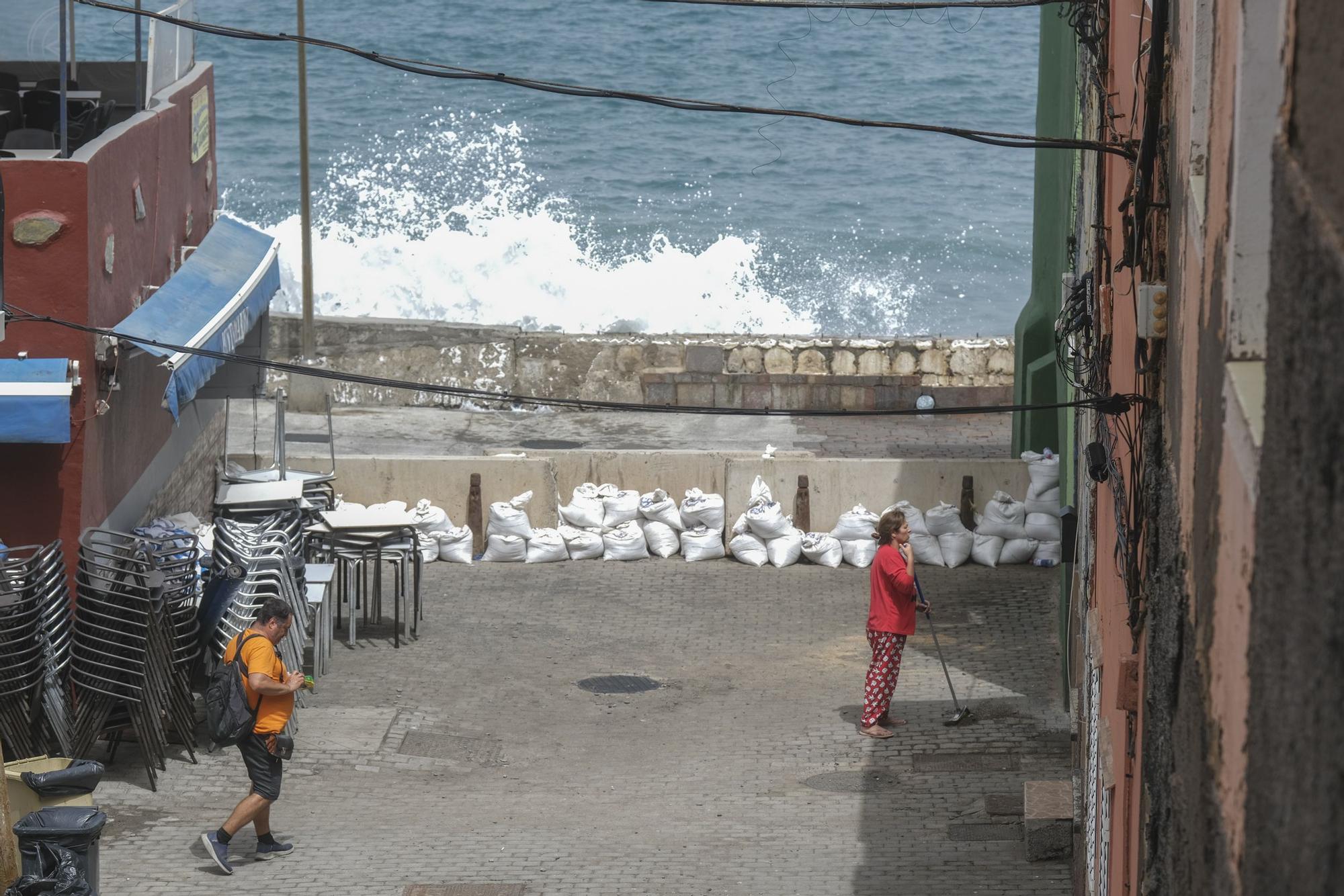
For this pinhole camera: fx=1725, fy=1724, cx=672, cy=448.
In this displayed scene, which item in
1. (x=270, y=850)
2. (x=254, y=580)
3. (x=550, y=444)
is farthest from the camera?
(x=550, y=444)

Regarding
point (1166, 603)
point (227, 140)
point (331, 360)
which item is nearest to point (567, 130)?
point (227, 140)

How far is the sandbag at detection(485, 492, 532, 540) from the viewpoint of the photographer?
16406 mm

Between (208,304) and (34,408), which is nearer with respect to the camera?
(34,408)

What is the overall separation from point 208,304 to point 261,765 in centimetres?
458

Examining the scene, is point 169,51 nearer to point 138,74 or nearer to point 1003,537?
point 138,74

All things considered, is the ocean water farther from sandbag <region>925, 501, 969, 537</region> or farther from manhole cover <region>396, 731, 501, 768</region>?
manhole cover <region>396, 731, 501, 768</region>

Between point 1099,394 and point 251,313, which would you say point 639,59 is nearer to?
point 251,313

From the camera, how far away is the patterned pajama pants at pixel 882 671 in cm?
1164

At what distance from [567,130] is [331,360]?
41002 mm

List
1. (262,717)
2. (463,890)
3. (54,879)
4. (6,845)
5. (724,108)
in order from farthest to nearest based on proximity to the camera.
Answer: (262,717), (463,890), (6,845), (724,108), (54,879)

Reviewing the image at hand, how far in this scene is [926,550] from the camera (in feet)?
53.6

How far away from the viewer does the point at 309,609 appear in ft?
41.9

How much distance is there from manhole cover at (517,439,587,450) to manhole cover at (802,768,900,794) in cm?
1008

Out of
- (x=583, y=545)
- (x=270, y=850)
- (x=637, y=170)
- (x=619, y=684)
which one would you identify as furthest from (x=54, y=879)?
(x=637, y=170)
